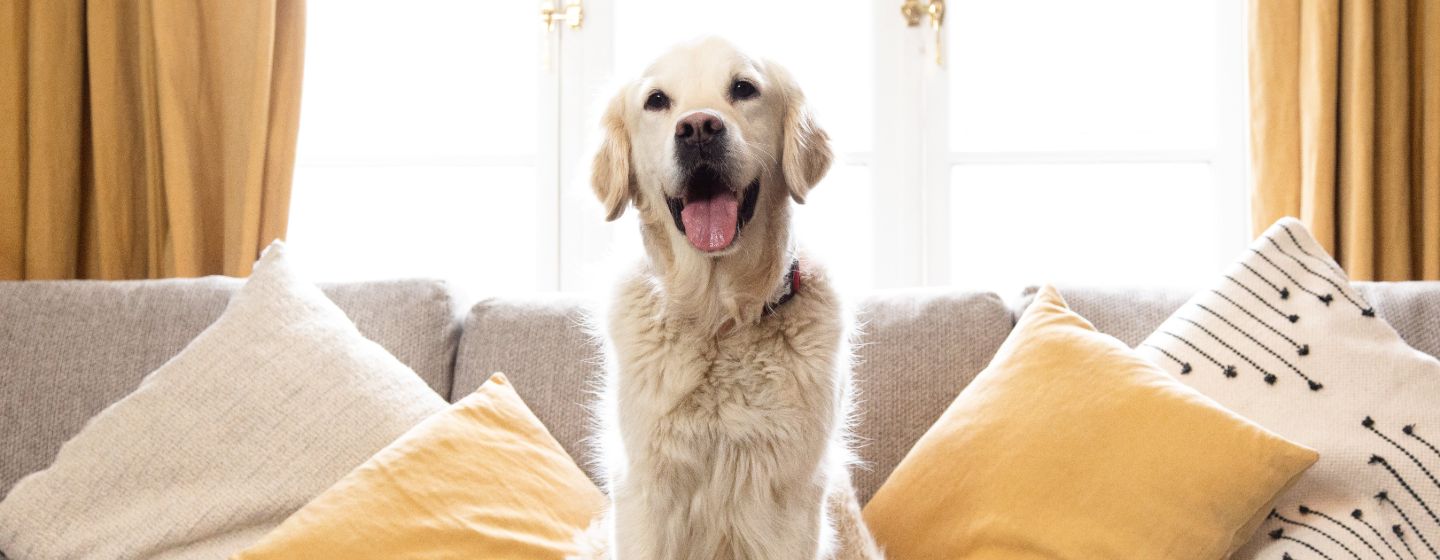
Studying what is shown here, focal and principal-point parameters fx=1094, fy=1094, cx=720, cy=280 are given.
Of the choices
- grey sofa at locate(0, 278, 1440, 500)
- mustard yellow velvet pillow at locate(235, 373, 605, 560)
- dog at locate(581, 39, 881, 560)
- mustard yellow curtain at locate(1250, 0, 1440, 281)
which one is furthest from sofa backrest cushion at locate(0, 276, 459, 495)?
mustard yellow curtain at locate(1250, 0, 1440, 281)

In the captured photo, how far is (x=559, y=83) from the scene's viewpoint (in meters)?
3.02

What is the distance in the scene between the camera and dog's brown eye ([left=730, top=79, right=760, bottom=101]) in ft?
5.07

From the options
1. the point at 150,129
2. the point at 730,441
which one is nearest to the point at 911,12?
the point at 730,441

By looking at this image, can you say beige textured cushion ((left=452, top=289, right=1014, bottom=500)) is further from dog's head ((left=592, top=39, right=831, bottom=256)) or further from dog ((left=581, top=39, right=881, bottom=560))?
dog's head ((left=592, top=39, right=831, bottom=256))

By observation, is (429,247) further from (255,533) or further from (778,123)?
(778,123)

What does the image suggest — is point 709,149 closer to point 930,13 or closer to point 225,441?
point 225,441

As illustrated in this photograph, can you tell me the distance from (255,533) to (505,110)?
1557 millimetres

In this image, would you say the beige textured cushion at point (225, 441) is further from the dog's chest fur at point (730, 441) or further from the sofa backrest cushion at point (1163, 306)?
the sofa backrest cushion at point (1163, 306)

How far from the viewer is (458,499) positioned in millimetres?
1794

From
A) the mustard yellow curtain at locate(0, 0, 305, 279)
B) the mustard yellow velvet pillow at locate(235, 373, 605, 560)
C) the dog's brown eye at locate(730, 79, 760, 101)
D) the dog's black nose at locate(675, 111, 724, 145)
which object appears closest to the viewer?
the dog's black nose at locate(675, 111, 724, 145)

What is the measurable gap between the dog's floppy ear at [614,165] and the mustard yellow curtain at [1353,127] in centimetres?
170

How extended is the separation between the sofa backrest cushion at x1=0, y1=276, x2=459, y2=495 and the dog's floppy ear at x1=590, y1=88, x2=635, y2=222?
0.75 m

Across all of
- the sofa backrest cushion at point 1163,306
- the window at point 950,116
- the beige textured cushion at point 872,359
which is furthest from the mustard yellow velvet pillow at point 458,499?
the window at point 950,116

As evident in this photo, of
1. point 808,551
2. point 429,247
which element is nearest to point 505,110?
point 429,247
